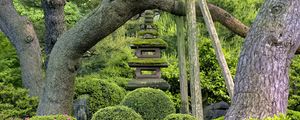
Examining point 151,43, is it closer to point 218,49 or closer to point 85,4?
point 218,49

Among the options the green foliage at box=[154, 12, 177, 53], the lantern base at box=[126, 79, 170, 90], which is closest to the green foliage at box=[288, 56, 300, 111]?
the lantern base at box=[126, 79, 170, 90]

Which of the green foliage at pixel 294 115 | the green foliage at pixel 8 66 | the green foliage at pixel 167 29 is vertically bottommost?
the green foliage at pixel 294 115

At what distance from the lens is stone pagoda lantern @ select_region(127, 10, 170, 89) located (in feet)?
24.9

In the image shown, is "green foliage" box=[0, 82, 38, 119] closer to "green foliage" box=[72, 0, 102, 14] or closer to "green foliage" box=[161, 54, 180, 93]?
"green foliage" box=[161, 54, 180, 93]

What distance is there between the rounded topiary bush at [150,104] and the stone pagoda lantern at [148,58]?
51.5 inches

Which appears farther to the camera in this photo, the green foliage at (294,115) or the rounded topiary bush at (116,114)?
the green foliage at (294,115)

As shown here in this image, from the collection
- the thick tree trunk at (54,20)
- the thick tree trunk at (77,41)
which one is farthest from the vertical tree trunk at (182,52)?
the thick tree trunk at (54,20)

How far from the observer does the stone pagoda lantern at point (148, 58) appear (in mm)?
7590

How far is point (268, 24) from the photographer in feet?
12.6

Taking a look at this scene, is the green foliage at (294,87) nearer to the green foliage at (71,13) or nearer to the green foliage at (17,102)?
the green foliage at (17,102)

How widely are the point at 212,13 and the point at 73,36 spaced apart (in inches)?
81.3

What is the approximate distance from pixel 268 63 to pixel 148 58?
402 cm

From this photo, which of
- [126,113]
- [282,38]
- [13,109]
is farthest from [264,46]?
[13,109]

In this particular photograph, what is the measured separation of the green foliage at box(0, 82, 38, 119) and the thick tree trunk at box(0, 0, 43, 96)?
645 millimetres
